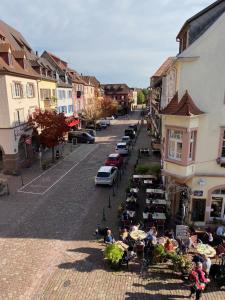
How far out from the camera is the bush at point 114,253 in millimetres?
12867

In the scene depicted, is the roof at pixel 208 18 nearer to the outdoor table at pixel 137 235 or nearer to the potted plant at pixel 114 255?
the outdoor table at pixel 137 235

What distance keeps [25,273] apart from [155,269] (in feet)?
21.3

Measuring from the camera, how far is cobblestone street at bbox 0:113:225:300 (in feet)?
38.3

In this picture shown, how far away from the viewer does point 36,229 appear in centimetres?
1691

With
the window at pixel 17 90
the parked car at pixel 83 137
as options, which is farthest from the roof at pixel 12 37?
the parked car at pixel 83 137

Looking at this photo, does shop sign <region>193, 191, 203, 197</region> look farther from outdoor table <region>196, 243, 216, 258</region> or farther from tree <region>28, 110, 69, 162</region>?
tree <region>28, 110, 69, 162</region>

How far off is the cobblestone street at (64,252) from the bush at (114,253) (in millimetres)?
725

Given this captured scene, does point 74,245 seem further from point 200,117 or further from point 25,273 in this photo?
point 200,117

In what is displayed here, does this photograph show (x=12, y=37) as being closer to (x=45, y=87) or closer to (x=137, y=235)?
(x=45, y=87)

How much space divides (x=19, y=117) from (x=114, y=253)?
2110 centimetres

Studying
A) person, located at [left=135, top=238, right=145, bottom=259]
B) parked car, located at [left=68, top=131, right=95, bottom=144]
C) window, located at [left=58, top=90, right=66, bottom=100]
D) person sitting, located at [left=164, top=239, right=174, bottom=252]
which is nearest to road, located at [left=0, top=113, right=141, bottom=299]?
person, located at [left=135, top=238, right=145, bottom=259]

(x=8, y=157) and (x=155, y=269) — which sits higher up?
(x=8, y=157)

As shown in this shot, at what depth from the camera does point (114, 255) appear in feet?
42.2

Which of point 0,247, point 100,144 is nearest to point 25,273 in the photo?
A: point 0,247
